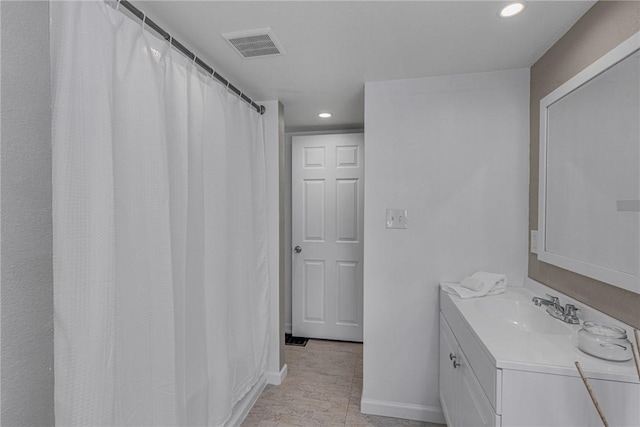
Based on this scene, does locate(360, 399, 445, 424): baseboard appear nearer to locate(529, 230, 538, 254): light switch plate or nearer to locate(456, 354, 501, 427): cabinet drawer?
locate(456, 354, 501, 427): cabinet drawer

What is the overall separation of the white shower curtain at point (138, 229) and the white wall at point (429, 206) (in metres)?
0.95

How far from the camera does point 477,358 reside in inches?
50.2

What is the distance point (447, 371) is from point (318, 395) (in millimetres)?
1015

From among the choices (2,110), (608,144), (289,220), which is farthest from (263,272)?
(608,144)

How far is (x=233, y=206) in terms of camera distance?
197 cm

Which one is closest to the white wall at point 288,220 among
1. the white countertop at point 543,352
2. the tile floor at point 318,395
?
the tile floor at point 318,395

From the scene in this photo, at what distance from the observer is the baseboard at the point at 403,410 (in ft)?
6.79

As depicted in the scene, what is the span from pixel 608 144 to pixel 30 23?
2.05 meters

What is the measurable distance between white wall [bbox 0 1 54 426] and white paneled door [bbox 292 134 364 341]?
2.45 meters

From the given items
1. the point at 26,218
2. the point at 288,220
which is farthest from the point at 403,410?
the point at 26,218

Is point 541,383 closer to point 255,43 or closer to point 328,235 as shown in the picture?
point 255,43

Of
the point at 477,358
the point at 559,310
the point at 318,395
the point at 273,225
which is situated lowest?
the point at 318,395

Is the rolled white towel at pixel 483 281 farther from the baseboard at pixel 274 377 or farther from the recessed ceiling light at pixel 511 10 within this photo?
the baseboard at pixel 274 377

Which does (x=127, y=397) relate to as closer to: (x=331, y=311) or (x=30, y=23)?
(x=30, y=23)
